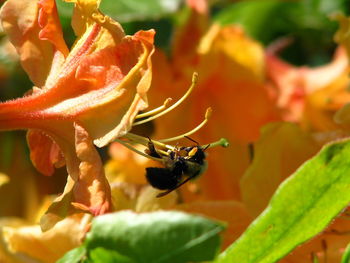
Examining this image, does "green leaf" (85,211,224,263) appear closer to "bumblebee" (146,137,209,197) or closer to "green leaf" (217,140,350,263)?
"green leaf" (217,140,350,263)

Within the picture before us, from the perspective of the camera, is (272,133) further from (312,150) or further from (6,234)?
(6,234)

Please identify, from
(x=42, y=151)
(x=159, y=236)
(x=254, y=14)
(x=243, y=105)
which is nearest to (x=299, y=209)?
(x=159, y=236)

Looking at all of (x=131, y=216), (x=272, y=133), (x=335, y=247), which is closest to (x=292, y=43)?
(x=272, y=133)

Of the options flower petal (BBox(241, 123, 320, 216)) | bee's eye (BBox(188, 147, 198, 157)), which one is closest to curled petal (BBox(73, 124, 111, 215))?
bee's eye (BBox(188, 147, 198, 157))

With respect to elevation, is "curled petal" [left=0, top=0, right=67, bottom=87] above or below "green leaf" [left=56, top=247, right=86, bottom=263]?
above

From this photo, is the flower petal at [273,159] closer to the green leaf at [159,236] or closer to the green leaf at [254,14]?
the green leaf at [159,236]

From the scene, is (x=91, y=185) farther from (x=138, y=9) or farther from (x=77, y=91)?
(x=138, y=9)

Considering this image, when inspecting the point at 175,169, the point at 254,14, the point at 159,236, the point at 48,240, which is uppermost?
the point at 159,236
